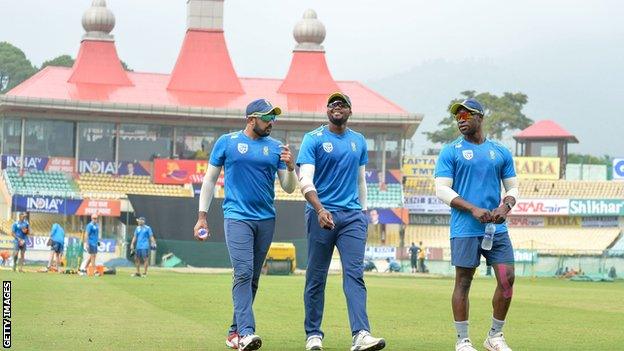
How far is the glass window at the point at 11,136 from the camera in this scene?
7044 cm

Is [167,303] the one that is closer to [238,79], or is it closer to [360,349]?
[360,349]

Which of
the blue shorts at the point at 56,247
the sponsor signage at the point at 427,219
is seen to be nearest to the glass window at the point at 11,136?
the sponsor signage at the point at 427,219

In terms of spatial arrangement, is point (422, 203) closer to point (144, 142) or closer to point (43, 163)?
point (144, 142)

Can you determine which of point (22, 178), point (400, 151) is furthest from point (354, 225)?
point (400, 151)

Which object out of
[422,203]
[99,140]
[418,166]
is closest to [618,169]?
[418,166]

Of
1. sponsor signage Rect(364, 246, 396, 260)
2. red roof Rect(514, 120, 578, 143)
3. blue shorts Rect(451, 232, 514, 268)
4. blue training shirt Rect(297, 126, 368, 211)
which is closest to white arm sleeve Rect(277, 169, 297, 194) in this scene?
blue training shirt Rect(297, 126, 368, 211)

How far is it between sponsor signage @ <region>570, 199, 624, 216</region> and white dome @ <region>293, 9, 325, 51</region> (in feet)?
56.9

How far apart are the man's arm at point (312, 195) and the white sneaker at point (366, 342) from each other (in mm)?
1001

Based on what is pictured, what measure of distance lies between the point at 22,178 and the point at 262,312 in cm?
5110

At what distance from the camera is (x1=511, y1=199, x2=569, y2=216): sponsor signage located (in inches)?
3076

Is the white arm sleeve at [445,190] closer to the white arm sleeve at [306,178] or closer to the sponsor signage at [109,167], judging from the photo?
the white arm sleeve at [306,178]

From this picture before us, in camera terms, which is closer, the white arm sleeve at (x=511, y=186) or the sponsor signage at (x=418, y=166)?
the white arm sleeve at (x=511, y=186)

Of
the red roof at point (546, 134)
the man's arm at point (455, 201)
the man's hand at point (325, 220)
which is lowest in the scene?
the man's hand at point (325, 220)

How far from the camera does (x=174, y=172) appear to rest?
71562 millimetres
